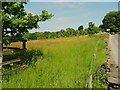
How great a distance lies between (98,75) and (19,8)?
8905 millimetres

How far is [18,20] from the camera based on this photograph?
705 inches

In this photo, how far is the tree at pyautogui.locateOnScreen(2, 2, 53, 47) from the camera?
704 inches

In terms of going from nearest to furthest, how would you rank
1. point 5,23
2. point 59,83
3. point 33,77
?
point 59,83, point 33,77, point 5,23

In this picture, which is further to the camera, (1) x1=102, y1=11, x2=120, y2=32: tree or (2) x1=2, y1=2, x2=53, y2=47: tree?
(1) x1=102, y1=11, x2=120, y2=32: tree

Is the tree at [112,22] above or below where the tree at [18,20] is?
above

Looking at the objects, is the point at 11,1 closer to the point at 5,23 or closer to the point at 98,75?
the point at 5,23

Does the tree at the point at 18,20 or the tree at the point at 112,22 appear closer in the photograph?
the tree at the point at 18,20

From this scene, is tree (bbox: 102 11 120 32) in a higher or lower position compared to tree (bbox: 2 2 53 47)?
higher

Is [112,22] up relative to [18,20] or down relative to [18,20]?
up

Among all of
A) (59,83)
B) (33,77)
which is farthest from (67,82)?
(33,77)

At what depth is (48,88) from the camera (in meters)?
9.55

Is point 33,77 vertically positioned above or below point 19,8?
below

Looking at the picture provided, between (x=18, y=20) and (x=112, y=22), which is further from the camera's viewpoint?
(x=112, y=22)

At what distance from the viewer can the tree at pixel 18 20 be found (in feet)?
58.7
